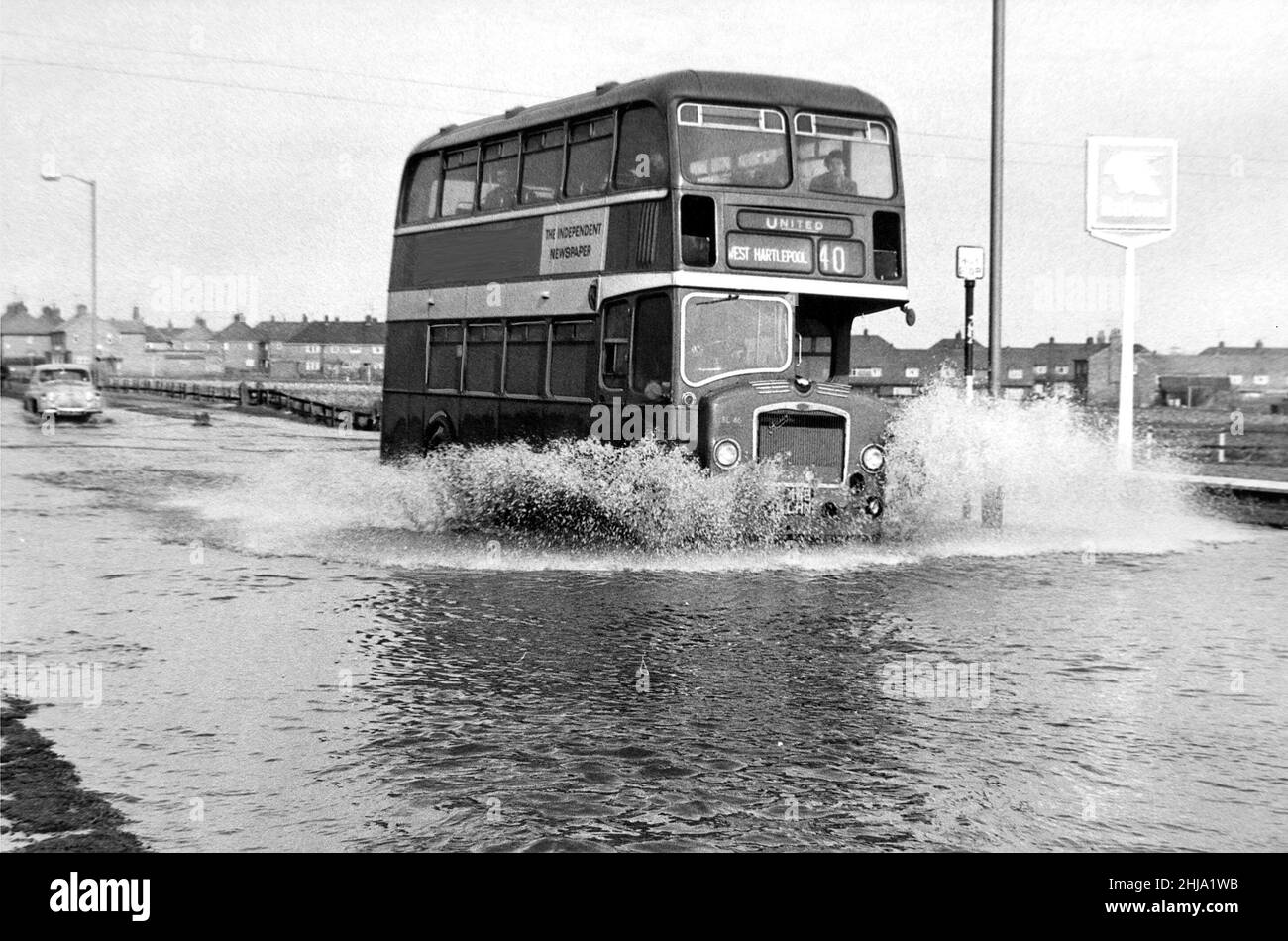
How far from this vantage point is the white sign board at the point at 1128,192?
24.0m

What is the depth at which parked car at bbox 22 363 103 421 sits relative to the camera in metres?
42.4

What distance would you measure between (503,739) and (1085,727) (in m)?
2.68

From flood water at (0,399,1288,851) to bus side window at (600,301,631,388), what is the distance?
1747 millimetres

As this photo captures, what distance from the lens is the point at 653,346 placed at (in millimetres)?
13672

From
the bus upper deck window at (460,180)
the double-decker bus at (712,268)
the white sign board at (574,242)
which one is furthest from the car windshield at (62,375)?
the white sign board at (574,242)

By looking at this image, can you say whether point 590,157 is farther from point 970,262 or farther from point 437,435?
point 970,262

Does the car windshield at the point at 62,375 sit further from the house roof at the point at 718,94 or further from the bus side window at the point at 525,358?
the house roof at the point at 718,94

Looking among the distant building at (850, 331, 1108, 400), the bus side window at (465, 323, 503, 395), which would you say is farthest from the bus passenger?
the distant building at (850, 331, 1108, 400)

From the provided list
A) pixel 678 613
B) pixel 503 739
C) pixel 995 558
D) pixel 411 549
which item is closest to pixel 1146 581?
pixel 995 558

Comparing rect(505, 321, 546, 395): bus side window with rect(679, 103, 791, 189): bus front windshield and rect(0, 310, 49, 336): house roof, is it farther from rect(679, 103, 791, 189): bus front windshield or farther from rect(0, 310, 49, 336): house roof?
rect(0, 310, 49, 336): house roof

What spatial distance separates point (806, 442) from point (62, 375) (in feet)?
118

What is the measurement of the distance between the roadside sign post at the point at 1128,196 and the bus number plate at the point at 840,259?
10334mm

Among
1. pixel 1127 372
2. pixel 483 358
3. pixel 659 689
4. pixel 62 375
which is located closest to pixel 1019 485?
pixel 1127 372
